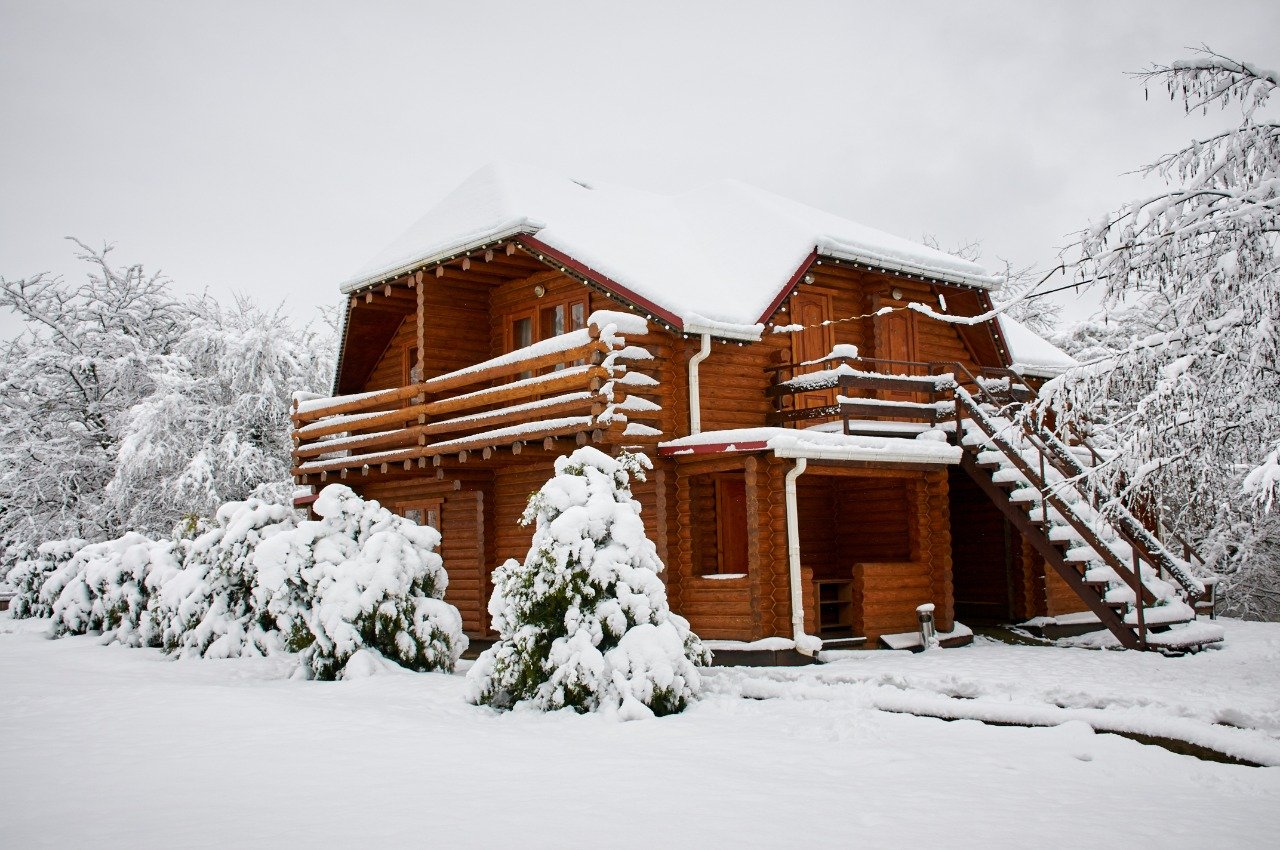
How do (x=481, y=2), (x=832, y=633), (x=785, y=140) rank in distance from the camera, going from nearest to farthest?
(x=832, y=633)
(x=481, y=2)
(x=785, y=140)

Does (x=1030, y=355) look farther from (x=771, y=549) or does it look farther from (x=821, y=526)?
(x=771, y=549)

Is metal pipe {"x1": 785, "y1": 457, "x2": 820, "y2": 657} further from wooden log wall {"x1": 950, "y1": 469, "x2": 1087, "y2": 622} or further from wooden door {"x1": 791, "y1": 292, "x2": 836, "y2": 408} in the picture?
wooden log wall {"x1": 950, "y1": 469, "x2": 1087, "y2": 622}

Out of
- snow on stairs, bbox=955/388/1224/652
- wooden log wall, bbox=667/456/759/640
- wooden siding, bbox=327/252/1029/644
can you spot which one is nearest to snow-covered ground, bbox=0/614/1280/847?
snow on stairs, bbox=955/388/1224/652

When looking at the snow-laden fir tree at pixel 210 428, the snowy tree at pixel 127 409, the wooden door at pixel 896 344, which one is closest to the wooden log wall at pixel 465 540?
the wooden door at pixel 896 344

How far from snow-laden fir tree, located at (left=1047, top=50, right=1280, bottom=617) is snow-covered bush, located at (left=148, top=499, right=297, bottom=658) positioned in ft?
40.6

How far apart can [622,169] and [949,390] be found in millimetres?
149381

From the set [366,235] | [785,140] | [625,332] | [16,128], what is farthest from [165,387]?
[785,140]

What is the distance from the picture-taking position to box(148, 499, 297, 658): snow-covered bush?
16719 mm

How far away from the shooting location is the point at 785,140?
171 metres

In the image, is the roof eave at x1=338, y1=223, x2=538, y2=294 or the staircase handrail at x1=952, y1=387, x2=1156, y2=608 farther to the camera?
the roof eave at x1=338, y1=223, x2=538, y2=294

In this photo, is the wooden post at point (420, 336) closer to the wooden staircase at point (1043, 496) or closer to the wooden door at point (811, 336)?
the wooden staircase at point (1043, 496)

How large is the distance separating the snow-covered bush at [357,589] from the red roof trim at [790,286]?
6.33 metres

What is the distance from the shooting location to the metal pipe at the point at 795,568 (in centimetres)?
1516

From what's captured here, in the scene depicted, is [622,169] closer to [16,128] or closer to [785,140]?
[785,140]
